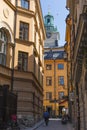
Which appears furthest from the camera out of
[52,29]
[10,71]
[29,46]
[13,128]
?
[52,29]

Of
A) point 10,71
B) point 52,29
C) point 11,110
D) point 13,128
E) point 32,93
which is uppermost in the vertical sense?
point 52,29

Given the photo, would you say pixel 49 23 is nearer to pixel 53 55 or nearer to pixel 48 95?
pixel 53 55

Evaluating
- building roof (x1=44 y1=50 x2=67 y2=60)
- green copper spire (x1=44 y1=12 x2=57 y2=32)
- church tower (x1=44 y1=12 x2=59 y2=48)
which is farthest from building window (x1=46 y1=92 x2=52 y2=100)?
green copper spire (x1=44 y1=12 x2=57 y2=32)

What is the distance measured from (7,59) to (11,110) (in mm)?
8301

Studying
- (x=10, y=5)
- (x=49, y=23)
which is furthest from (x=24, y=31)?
(x=49, y=23)

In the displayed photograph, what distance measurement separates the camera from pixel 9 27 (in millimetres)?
26875

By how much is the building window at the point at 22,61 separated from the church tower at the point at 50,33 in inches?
2265

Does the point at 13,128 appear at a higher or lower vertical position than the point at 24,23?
lower

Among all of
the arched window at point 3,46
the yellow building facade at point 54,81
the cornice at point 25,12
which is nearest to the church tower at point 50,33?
the yellow building facade at point 54,81

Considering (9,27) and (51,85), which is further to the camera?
(51,85)

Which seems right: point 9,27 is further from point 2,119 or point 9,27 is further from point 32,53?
point 2,119

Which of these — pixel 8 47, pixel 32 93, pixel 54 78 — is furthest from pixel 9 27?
pixel 54 78

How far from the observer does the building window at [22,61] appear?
90.6 feet

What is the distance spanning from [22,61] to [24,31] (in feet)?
10.2
